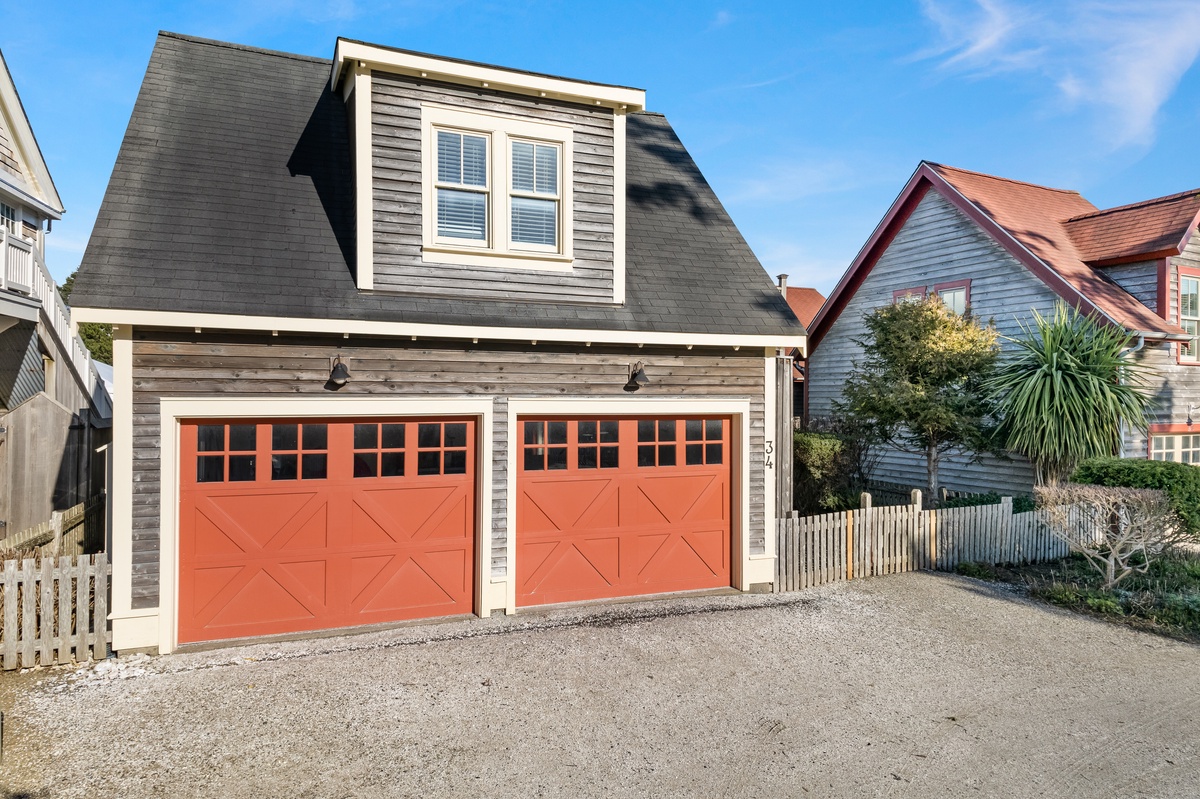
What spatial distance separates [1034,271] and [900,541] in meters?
7.56

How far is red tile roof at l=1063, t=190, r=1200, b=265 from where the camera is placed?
14.2m

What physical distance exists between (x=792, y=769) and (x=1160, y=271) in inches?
565

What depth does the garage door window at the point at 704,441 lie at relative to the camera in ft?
31.9

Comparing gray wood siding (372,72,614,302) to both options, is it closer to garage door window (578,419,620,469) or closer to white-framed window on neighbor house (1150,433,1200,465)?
garage door window (578,419,620,469)

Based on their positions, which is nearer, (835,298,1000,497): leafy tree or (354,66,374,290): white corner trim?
(354,66,374,290): white corner trim

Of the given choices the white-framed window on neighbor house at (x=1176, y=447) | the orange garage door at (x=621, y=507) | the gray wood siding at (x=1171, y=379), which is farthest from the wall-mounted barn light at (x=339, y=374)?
the white-framed window on neighbor house at (x=1176, y=447)

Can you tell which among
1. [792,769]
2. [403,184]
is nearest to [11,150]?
[403,184]

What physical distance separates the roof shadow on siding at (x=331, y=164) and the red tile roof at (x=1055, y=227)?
1313cm

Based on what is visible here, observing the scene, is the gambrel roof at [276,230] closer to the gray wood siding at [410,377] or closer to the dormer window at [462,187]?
the gray wood siding at [410,377]

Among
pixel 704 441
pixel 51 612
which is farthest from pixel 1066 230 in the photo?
pixel 51 612

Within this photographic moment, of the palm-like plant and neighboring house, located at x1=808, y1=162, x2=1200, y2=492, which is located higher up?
neighboring house, located at x1=808, y1=162, x2=1200, y2=492

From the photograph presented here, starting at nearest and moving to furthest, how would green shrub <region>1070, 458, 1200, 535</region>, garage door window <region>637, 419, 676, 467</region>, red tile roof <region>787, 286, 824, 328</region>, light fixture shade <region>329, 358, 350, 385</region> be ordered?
1. light fixture shade <region>329, 358, 350, 385</region>
2. garage door window <region>637, 419, 676, 467</region>
3. green shrub <region>1070, 458, 1200, 535</region>
4. red tile roof <region>787, 286, 824, 328</region>

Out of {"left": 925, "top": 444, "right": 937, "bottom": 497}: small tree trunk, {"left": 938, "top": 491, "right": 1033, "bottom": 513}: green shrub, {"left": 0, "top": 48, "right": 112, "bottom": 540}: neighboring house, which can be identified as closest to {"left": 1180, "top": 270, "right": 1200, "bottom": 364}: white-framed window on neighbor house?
{"left": 938, "top": 491, "right": 1033, "bottom": 513}: green shrub

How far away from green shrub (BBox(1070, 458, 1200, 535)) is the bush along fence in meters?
1.31
